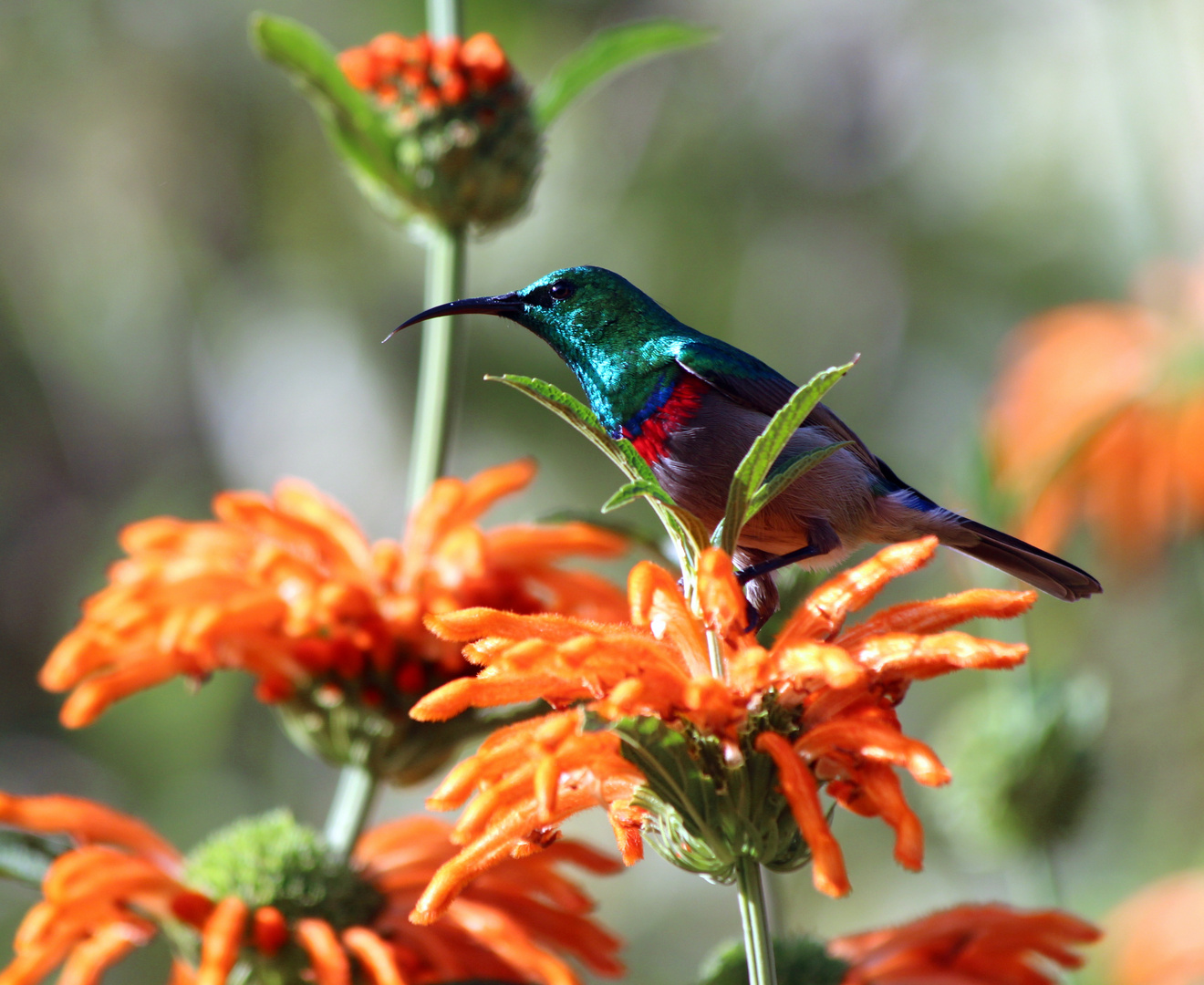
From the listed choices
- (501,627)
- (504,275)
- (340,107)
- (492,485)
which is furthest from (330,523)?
(504,275)

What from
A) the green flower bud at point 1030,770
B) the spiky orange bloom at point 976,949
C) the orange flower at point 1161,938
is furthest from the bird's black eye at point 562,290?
the orange flower at point 1161,938

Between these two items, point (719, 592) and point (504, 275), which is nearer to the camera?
point (719, 592)

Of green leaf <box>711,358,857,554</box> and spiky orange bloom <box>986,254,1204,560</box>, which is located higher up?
spiky orange bloom <box>986,254,1204,560</box>

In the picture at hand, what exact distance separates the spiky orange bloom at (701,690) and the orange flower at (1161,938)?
237 cm

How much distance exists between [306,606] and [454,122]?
892 millimetres

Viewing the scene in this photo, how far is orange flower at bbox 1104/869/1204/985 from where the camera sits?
11.5 ft

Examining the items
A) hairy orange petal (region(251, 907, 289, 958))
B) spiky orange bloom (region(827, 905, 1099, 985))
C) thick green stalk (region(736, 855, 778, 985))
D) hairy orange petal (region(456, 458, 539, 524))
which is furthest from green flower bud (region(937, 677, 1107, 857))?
thick green stalk (region(736, 855, 778, 985))

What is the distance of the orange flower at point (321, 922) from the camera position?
201 cm

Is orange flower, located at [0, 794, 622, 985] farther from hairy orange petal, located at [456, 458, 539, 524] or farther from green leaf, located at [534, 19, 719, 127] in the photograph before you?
green leaf, located at [534, 19, 719, 127]

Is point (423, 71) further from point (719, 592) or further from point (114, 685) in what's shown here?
point (719, 592)

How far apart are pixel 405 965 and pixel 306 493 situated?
37.8 inches

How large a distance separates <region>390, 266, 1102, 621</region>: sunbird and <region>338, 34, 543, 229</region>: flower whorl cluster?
543mm

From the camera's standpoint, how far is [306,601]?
2236mm

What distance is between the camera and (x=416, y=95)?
250 cm
